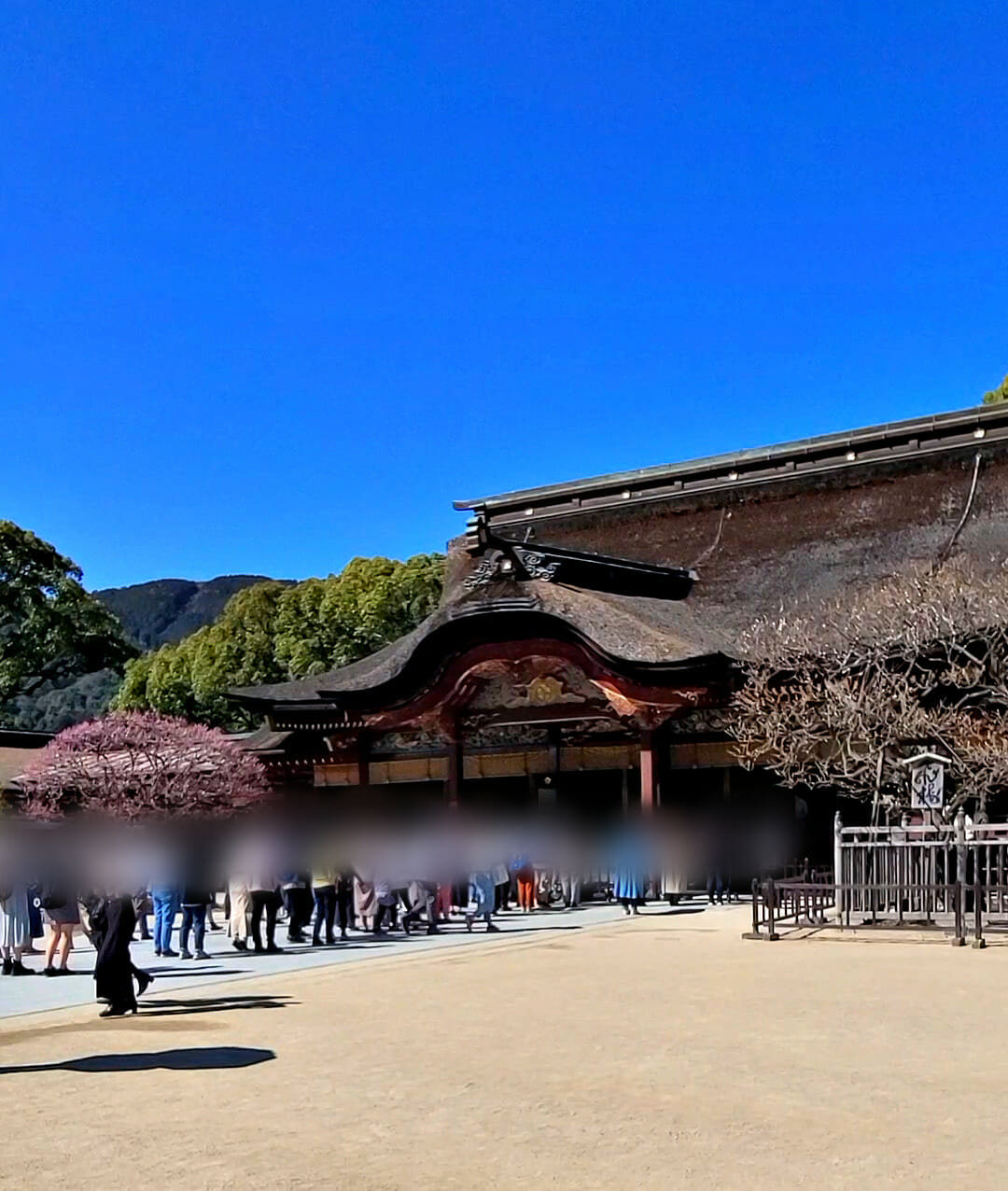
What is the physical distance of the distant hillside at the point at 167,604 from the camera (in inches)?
5015

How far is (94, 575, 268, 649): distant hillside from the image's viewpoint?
127375 millimetres

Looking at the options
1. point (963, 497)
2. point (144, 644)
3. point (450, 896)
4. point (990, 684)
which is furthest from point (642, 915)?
point (144, 644)

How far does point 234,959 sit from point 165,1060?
284 inches

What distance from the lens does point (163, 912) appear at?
16.5 m

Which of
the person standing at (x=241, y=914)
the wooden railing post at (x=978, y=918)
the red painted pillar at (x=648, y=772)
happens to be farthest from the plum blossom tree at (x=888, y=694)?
the person standing at (x=241, y=914)

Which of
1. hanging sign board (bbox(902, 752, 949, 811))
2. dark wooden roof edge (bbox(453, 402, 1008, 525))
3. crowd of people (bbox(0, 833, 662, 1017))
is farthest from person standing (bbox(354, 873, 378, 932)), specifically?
dark wooden roof edge (bbox(453, 402, 1008, 525))

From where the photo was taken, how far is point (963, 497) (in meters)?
26.8

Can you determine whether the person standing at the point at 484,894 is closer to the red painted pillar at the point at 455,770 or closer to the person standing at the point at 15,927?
the person standing at the point at 15,927

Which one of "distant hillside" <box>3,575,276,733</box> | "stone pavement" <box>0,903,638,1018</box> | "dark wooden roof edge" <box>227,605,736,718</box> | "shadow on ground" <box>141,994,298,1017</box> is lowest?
"stone pavement" <box>0,903,638,1018</box>

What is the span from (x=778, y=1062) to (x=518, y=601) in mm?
15931

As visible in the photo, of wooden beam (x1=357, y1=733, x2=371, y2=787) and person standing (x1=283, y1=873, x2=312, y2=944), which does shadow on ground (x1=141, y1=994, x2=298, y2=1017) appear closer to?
person standing (x1=283, y1=873, x2=312, y2=944)

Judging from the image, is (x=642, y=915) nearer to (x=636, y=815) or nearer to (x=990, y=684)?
(x=636, y=815)

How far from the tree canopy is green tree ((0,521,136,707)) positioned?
4330 millimetres

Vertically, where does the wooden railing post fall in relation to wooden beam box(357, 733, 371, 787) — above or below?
below
